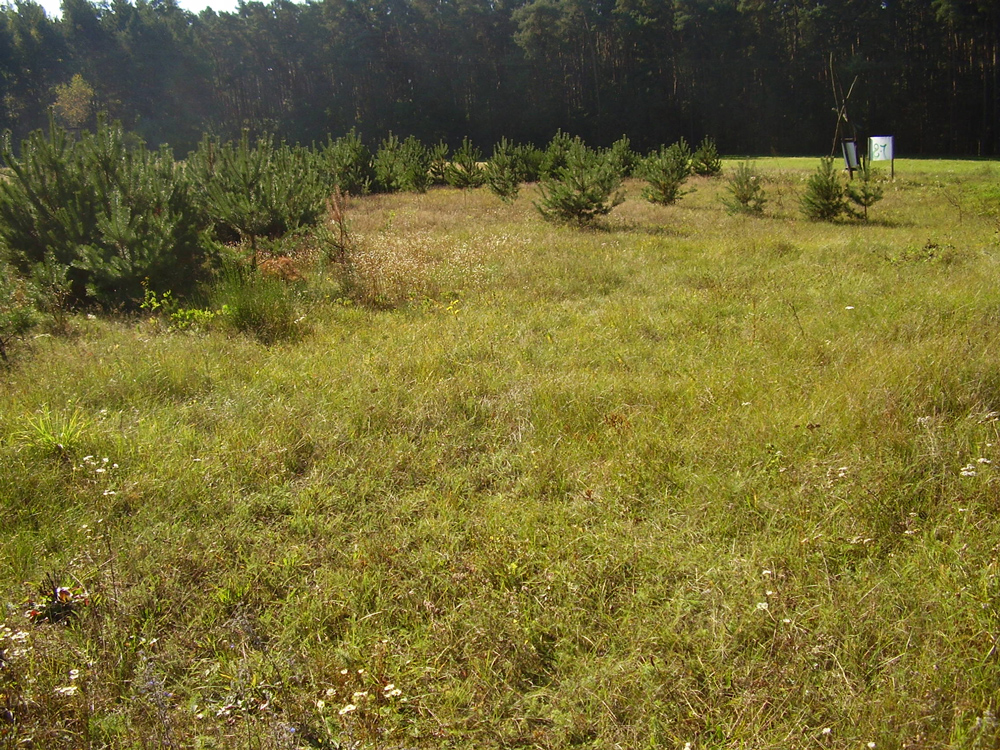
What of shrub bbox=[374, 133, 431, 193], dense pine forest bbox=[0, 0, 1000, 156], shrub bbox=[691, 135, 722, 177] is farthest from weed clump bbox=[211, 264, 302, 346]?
dense pine forest bbox=[0, 0, 1000, 156]

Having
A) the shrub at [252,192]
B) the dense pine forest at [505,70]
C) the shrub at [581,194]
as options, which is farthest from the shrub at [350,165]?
the dense pine forest at [505,70]

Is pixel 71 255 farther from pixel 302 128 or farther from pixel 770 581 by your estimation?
pixel 302 128

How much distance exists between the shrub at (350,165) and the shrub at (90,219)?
1194cm

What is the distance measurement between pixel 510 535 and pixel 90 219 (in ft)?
25.4

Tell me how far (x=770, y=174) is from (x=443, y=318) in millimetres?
19246

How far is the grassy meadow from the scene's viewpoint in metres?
2.25

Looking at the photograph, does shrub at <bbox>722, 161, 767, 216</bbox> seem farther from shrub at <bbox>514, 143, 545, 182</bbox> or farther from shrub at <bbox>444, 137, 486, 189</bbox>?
shrub at <bbox>444, 137, 486, 189</bbox>

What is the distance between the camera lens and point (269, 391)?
4.98 metres

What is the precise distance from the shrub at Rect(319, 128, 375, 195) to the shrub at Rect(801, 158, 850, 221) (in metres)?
12.7

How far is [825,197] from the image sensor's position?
14148 millimetres

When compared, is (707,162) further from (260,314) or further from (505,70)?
(505,70)

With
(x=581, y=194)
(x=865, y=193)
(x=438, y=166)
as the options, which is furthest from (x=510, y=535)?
(x=438, y=166)

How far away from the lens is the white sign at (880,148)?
2061 centimetres

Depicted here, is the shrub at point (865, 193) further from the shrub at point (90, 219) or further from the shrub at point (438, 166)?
the shrub at point (438, 166)
